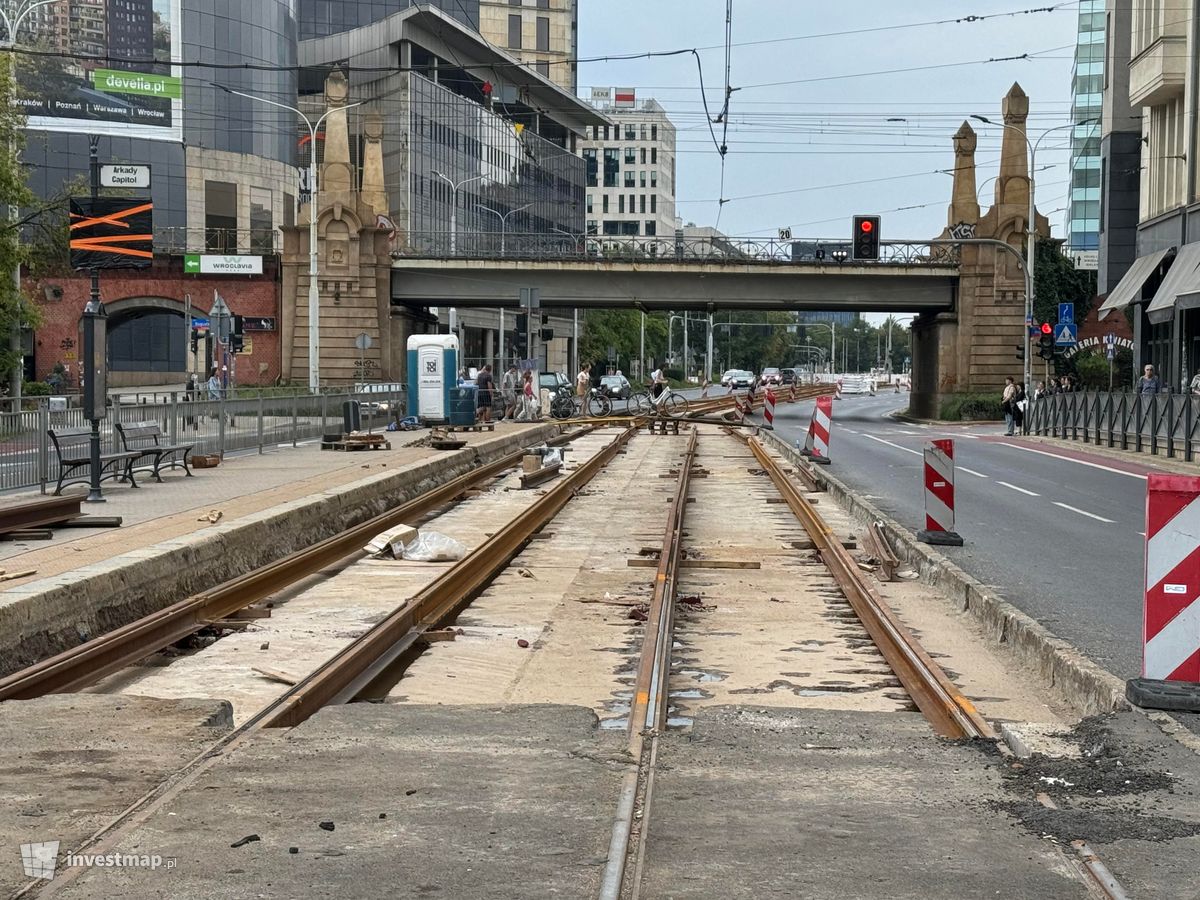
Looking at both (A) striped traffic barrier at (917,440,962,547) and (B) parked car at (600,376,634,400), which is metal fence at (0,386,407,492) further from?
(B) parked car at (600,376,634,400)

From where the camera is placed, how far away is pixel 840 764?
6.82 meters

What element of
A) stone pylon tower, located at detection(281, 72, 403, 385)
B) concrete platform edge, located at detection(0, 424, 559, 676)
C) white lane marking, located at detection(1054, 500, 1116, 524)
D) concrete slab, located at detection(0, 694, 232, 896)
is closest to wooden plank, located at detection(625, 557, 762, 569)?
concrete platform edge, located at detection(0, 424, 559, 676)

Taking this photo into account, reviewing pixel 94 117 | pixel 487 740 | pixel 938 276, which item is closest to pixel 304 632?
pixel 487 740

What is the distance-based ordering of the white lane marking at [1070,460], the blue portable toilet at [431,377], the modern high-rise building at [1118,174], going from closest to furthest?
the white lane marking at [1070,460]
the blue portable toilet at [431,377]
the modern high-rise building at [1118,174]

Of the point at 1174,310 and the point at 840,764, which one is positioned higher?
the point at 1174,310

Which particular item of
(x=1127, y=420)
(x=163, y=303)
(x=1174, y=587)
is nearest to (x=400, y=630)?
(x=1174, y=587)

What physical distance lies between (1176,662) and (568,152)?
120 m

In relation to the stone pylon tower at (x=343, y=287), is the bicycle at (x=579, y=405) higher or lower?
lower

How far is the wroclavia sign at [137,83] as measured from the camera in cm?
7675

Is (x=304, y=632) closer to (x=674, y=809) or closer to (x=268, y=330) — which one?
(x=674, y=809)

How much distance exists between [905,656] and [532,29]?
428ft

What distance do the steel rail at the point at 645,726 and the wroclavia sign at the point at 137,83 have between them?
228ft

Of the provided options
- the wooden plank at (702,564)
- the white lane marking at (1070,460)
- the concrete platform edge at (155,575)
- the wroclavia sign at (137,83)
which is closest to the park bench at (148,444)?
the concrete platform edge at (155,575)

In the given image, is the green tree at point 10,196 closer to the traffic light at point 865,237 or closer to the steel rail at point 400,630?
the steel rail at point 400,630
